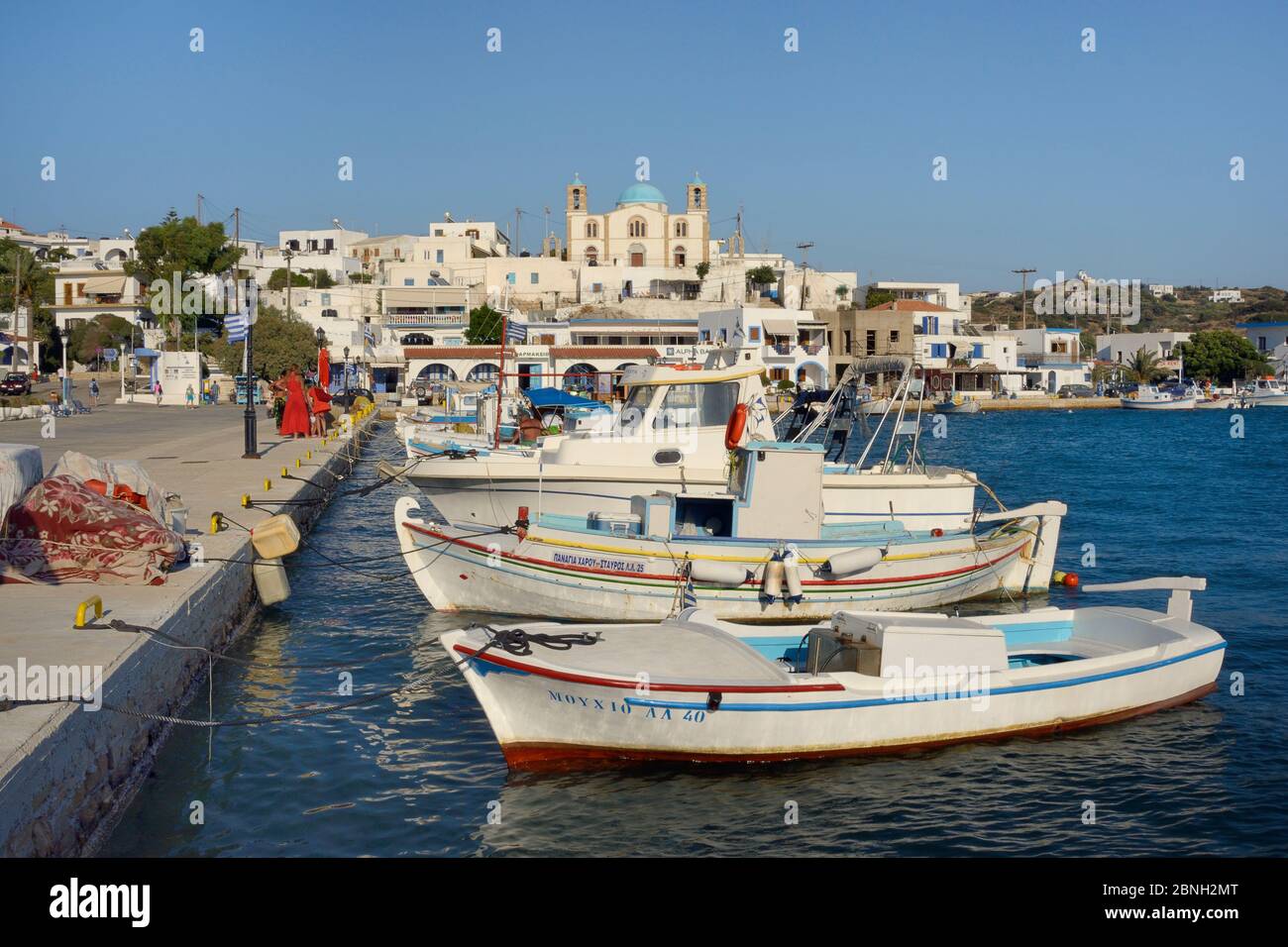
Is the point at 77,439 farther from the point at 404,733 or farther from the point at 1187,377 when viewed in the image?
the point at 1187,377

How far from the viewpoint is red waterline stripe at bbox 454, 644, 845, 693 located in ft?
34.0

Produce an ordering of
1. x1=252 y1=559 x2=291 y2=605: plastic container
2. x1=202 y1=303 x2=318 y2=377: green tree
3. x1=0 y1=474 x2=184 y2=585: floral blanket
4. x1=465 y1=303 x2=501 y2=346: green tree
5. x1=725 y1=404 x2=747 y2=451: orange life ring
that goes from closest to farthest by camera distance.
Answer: x1=0 y1=474 x2=184 y2=585: floral blanket < x1=252 y1=559 x2=291 y2=605: plastic container < x1=725 y1=404 x2=747 y2=451: orange life ring < x1=202 y1=303 x2=318 y2=377: green tree < x1=465 y1=303 x2=501 y2=346: green tree

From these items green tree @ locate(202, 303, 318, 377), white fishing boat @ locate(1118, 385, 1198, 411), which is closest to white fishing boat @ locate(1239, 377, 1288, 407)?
white fishing boat @ locate(1118, 385, 1198, 411)

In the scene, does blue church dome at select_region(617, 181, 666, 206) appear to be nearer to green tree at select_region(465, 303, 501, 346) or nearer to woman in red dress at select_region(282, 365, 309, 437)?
green tree at select_region(465, 303, 501, 346)

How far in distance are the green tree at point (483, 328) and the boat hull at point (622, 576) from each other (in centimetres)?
6341

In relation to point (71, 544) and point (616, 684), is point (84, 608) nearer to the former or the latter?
point (71, 544)

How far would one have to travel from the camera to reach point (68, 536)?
1326cm

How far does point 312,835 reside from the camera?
9.53 meters

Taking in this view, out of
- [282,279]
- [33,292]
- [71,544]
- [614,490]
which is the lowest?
[71,544]

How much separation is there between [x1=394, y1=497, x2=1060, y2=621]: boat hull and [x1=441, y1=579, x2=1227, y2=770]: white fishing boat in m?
3.34

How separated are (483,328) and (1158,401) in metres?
53.5

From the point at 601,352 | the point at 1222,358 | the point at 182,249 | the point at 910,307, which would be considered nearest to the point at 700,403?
the point at 601,352
